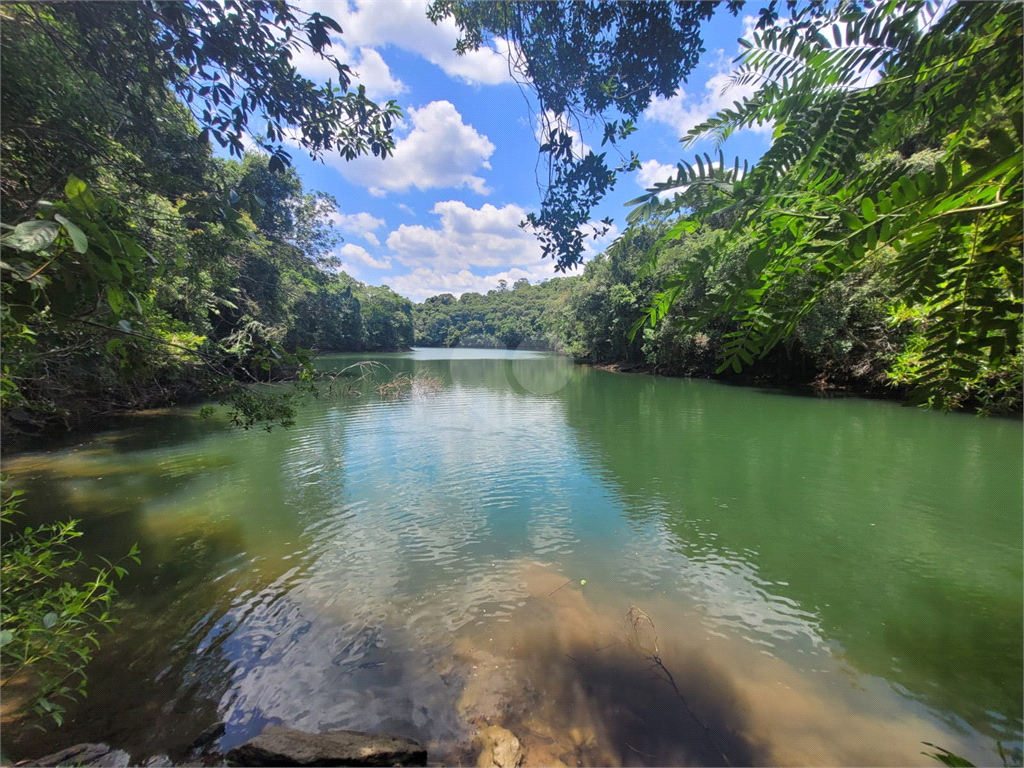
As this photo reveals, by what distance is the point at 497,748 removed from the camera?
9.26 feet

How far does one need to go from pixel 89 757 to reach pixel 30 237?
345 cm

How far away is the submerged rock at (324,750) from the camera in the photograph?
2.45 m

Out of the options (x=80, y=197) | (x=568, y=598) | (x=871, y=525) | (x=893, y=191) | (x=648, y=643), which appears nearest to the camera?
(x=893, y=191)

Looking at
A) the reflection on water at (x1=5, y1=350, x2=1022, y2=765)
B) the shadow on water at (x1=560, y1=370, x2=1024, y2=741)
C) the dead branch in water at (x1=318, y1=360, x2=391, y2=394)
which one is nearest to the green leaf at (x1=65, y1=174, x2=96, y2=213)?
the dead branch in water at (x1=318, y1=360, x2=391, y2=394)

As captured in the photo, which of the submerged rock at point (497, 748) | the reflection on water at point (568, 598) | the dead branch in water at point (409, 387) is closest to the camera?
the submerged rock at point (497, 748)

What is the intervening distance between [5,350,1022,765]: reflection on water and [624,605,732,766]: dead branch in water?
0.03 meters

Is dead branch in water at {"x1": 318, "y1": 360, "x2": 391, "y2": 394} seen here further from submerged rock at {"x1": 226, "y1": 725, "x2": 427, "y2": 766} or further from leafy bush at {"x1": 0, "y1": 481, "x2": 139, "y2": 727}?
submerged rock at {"x1": 226, "y1": 725, "x2": 427, "y2": 766}

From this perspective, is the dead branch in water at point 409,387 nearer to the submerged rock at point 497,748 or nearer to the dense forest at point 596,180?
the dense forest at point 596,180

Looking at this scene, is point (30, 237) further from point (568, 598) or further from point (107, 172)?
point (107, 172)

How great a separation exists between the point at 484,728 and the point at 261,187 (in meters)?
31.0

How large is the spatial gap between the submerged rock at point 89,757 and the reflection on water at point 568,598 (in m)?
0.15

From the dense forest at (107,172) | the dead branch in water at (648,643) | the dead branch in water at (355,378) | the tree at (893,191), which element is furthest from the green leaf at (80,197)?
the dead branch in water at (648,643)

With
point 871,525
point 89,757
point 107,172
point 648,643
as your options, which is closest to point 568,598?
point 648,643

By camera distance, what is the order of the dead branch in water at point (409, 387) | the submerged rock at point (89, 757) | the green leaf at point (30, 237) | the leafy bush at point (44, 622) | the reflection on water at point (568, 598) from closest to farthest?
the green leaf at point (30, 237), the leafy bush at point (44, 622), the submerged rock at point (89, 757), the reflection on water at point (568, 598), the dead branch in water at point (409, 387)
